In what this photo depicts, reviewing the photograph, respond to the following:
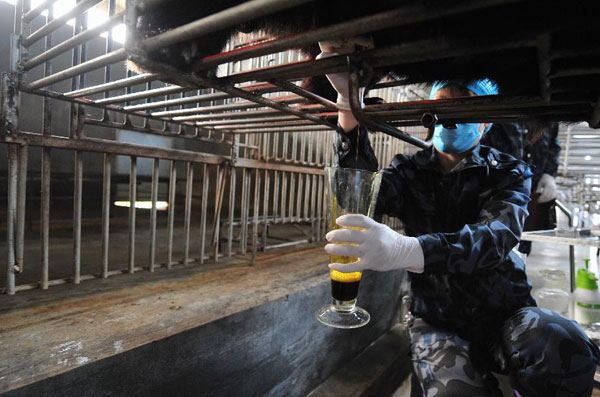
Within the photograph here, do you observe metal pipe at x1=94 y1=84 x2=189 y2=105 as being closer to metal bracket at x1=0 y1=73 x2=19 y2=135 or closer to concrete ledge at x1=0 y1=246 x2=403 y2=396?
metal bracket at x1=0 y1=73 x2=19 y2=135

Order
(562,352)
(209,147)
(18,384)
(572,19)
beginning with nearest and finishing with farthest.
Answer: (572,19)
(18,384)
(562,352)
(209,147)

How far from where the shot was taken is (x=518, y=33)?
558 millimetres

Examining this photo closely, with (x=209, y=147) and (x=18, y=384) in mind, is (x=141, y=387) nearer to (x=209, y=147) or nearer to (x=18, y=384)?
(x=18, y=384)

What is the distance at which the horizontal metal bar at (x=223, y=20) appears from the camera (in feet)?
1.86

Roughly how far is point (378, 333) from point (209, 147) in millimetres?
4695

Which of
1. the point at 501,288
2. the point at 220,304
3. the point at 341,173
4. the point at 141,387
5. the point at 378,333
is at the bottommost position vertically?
the point at 378,333

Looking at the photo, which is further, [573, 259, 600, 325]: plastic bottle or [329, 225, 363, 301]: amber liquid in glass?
[573, 259, 600, 325]: plastic bottle

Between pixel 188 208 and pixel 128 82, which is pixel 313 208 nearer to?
pixel 188 208

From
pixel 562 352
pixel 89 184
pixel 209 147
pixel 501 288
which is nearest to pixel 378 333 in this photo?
pixel 501 288

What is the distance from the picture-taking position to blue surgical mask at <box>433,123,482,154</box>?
1.52 meters

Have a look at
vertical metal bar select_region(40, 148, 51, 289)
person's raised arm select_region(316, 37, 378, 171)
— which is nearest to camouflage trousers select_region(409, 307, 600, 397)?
person's raised arm select_region(316, 37, 378, 171)

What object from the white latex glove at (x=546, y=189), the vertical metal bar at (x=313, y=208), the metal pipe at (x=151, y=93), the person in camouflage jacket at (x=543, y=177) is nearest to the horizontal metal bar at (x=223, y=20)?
the metal pipe at (x=151, y=93)

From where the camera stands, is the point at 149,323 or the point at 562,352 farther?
the point at 149,323

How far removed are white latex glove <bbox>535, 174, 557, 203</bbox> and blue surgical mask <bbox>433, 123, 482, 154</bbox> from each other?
293cm
